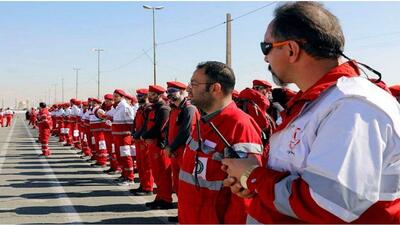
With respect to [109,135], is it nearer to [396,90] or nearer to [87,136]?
[87,136]

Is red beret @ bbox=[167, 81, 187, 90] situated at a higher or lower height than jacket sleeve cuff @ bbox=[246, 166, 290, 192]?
higher

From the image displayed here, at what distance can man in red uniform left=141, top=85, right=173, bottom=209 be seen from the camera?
8.10m

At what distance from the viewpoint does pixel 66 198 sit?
917 cm

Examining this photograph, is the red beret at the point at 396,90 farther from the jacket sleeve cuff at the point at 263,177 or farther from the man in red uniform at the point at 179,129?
the jacket sleeve cuff at the point at 263,177

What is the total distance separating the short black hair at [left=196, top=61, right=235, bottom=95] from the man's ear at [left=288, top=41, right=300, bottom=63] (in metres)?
1.86

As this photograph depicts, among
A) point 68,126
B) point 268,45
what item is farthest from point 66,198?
point 68,126

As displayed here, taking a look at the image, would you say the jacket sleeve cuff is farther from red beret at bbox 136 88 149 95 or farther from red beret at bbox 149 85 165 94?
red beret at bbox 136 88 149 95

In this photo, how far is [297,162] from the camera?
67.8 inches

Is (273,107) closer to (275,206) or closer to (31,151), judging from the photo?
(275,206)

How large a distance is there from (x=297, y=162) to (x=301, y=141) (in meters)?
0.08

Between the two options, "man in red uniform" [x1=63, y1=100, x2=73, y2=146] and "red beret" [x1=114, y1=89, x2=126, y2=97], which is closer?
"red beret" [x1=114, y1=89, x2=126, y2=97]

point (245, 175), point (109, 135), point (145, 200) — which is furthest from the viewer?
point (109, 135)

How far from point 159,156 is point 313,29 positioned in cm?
675

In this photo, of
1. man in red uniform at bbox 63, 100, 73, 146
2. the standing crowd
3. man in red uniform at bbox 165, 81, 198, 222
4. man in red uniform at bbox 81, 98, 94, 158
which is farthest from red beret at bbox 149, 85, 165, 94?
man in red uniform at bbox 63, 100, 73, 146
